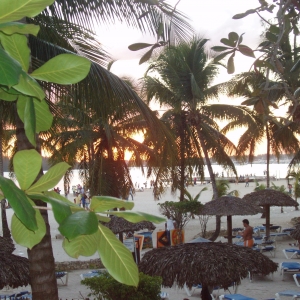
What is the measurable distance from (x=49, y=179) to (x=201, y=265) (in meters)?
7.57

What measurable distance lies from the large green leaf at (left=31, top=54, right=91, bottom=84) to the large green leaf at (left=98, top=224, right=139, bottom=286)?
9.3 inches

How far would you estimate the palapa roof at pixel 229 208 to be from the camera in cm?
1555

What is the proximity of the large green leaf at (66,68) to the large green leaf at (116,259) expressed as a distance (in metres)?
0.24

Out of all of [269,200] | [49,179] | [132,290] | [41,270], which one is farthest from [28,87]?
[269,200]

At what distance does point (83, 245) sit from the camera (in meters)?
0.82

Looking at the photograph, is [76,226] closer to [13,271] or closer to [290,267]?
[13,271]

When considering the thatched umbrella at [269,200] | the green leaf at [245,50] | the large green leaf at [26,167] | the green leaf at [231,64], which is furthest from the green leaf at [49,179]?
A: the thatched umbrella at [269,200]

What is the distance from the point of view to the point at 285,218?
26.2 m

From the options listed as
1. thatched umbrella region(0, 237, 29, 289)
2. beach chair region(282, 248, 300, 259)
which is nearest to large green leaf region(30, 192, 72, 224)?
thatched umbrella region(0, 237, 29, 289)

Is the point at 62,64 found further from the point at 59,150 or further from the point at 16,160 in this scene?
the point at 59,150

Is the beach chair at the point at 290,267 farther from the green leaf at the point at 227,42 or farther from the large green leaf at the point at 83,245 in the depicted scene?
the large green leaf at the point at 83,245

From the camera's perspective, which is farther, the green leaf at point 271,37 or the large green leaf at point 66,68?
the green leaf at point 271,37

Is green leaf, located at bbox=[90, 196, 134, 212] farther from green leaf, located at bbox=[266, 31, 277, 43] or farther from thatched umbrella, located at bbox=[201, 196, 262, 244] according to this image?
thatched umbrella, located at bbox=[201, 196, 262, 244]

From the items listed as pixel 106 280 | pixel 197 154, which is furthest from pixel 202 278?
pixel 197 154
